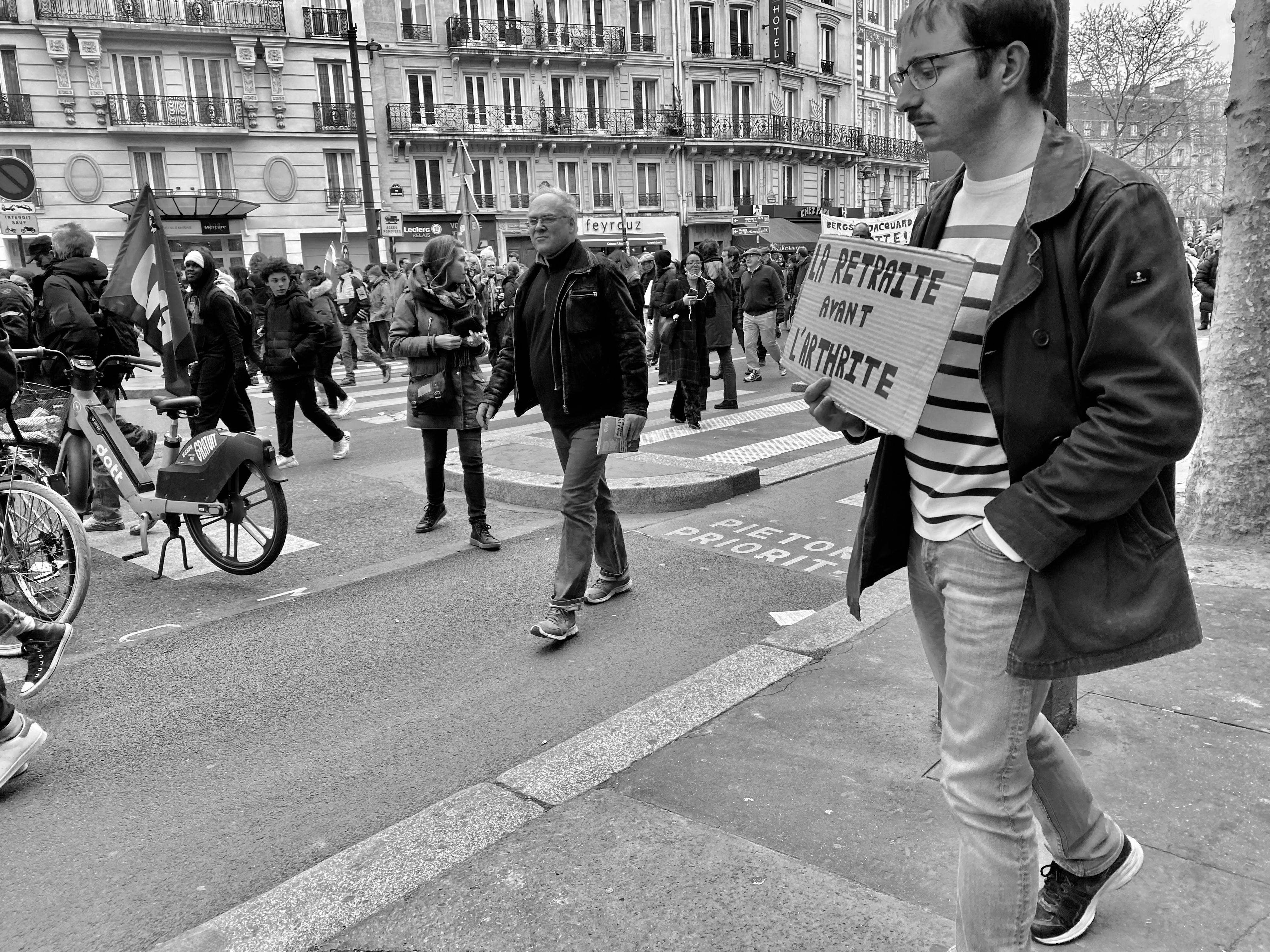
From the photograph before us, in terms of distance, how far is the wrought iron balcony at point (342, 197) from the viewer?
37938 millimetres

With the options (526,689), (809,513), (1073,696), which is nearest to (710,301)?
(809,513)

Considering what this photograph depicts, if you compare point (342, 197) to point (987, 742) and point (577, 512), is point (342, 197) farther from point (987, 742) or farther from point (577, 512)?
point (987, 742)

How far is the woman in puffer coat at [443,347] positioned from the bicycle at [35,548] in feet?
7.51

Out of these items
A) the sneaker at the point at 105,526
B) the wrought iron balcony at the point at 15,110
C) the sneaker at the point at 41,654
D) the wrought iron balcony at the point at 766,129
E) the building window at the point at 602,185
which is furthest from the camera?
the wrought iron balcony at the point at 766,129

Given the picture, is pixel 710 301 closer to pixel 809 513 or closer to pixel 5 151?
pixel 809 513

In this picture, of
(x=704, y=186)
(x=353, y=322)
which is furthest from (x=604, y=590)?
(x=704, y=186)

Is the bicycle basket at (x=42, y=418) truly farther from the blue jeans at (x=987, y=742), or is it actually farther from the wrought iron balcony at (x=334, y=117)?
the wrought iron balcony at (x=334, y=117)

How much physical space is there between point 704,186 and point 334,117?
59.4ft

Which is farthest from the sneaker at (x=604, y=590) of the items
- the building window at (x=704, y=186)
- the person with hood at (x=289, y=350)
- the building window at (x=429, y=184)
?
the building window at (x=704, y=186)

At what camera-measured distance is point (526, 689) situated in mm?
4223

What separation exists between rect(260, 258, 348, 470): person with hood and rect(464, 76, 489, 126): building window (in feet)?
119

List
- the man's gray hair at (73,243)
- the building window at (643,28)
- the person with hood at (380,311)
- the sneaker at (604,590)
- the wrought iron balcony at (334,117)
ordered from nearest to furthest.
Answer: the sneaker at (604,590) < the man's gray hair at (73,243) < the person with hood at (380,311) < the wrought iron balcony at (334,117) < the building window at (643,28)

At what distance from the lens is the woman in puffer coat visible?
659 centimetres

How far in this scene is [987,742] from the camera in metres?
1.90
